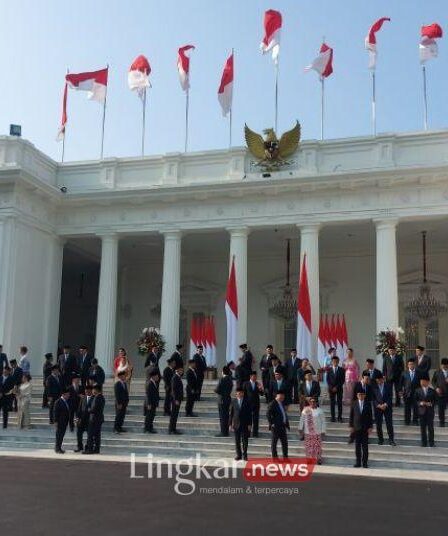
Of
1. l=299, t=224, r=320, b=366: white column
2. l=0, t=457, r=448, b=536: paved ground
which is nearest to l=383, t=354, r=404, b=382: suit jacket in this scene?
l=299, t=224, r=320, b=366: white column

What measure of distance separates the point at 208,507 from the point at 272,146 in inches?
542

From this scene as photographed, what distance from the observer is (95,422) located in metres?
12.5

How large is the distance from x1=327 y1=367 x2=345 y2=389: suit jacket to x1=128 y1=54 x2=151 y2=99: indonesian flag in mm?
13575

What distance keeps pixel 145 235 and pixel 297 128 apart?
20.7ft

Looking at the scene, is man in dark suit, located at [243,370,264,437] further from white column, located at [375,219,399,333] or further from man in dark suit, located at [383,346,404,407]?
white column, located at [375,219,399,333]

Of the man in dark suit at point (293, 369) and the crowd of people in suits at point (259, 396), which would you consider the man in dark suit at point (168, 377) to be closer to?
the crowd of people in suits at point (259, 396)

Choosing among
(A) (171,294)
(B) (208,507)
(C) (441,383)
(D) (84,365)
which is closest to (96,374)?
(D) (84,365)

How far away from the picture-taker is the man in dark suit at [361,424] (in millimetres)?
11031

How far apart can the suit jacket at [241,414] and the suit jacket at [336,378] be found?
2.84 metres

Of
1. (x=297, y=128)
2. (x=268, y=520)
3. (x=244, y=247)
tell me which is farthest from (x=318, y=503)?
(x=297, y=128)

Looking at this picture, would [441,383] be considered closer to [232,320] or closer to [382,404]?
[382,404]

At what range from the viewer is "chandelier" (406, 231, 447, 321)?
22328 millimetres

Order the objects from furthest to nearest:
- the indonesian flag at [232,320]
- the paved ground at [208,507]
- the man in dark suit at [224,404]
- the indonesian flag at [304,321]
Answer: the indonesian flag at [232,320]
the indonesian flag at [304,321]
the man in dark suit at [224,404]
the paved ground at [208,507]

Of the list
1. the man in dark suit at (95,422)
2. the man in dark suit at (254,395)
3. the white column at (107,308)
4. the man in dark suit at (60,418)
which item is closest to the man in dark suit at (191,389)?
the man in dark suit at (254,395)
